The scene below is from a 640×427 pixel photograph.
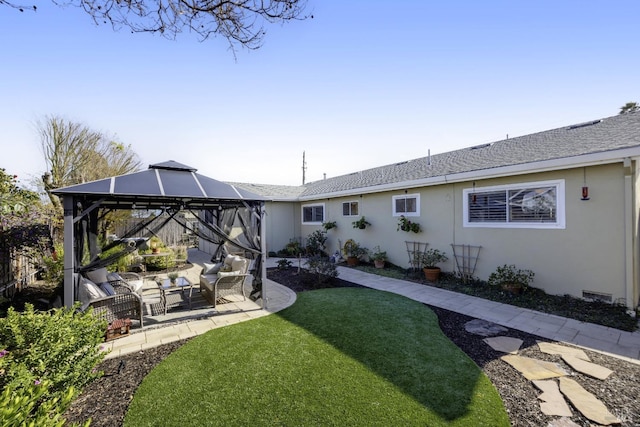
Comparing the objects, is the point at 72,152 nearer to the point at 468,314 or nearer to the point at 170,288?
the point at 170,288

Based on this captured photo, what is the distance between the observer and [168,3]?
12.8 ft

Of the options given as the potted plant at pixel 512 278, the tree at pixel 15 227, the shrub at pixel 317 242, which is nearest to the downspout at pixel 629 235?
the potted plant at pixel 512 278

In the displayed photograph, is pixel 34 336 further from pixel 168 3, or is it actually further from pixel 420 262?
pixel 420 262

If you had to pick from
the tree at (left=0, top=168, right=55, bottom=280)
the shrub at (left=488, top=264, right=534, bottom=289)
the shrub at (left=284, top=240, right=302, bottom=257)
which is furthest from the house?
the tree at (left=0, top=168, right=55, bottom=280)

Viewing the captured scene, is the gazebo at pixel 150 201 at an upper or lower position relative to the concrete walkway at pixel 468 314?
upper

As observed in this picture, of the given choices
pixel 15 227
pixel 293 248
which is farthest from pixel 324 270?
pixel 15 227

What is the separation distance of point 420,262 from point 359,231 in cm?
324

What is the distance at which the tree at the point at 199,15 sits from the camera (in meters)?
3.75

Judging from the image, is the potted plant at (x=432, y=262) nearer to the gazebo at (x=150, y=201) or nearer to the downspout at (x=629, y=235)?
the downspout at (x=629, y=235)

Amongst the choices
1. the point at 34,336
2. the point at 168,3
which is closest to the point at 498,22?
the point at 168,3

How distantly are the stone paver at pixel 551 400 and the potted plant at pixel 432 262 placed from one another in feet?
17.4

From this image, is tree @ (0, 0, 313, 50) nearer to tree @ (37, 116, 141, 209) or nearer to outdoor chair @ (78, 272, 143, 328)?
outdoor chair @ (78, 272, 143, 328)

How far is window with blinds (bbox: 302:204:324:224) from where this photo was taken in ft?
48.1

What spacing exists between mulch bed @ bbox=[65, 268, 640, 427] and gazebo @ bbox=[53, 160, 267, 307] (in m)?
1.81
